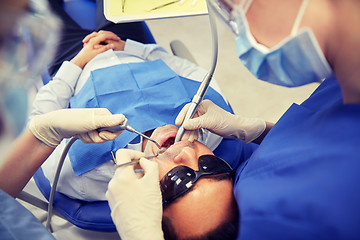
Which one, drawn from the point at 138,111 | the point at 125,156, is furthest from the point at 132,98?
the point at 125,156

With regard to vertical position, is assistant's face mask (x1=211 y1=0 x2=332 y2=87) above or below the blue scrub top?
above

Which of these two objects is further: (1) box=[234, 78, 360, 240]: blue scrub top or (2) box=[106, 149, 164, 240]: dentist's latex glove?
(2) box=[106, 149, 164, 240]: dentist's latex glove

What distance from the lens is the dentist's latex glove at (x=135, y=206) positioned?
0.85m

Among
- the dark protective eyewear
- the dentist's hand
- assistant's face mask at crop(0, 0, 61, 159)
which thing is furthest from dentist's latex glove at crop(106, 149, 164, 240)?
the dentist's hand

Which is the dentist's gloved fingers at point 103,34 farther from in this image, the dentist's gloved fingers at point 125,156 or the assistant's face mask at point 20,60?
the assistant's face mask at point 20,60

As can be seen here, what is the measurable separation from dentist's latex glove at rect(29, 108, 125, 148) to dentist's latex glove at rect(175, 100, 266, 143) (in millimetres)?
280

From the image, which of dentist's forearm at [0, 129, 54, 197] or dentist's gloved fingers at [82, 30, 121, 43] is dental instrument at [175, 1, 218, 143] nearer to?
dentist's forearm at [0, 129, 54, 197]

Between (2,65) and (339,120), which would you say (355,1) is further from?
(2,65)

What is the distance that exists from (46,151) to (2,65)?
66 centimetres

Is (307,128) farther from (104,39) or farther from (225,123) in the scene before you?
(104,39)

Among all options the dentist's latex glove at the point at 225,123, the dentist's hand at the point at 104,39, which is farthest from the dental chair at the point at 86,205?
the dentist's hand at the point at 104,39

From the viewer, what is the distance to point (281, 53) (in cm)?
65

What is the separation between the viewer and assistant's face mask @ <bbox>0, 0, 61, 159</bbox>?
1.51 ft

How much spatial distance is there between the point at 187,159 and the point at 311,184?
45cm
